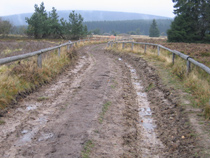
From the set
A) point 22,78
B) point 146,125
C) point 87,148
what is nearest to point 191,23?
point 22,78

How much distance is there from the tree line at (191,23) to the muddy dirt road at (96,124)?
33049 mm

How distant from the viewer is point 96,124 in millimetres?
4641

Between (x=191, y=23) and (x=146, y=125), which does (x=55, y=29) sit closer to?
(x=191, y=23)

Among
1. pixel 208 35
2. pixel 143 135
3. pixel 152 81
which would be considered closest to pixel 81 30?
pixel 208 35

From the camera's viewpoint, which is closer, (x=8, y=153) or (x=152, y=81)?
(x=8, y=153)

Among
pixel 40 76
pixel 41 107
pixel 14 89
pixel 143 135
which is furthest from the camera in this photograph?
pixel 40 76

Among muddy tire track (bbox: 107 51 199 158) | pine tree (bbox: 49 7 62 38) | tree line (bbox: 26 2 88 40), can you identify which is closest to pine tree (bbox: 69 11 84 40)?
tree line (bbox: 26 2 88 40)

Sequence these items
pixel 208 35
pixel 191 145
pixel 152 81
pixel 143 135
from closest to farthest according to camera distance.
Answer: pixel 191 145 → pixel 143 135 → pixel 152 81 → pixel 208 35

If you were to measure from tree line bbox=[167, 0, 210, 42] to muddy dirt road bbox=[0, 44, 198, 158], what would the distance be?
3305 centimetres

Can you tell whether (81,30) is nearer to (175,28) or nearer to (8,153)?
(175,28)

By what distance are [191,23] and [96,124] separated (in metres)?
37.1

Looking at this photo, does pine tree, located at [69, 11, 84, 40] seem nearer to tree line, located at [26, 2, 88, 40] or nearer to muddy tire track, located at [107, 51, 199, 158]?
tree line, located at [26, 2, 88, 40]

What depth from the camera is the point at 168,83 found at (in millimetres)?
8094

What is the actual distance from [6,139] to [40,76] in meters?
4.18
